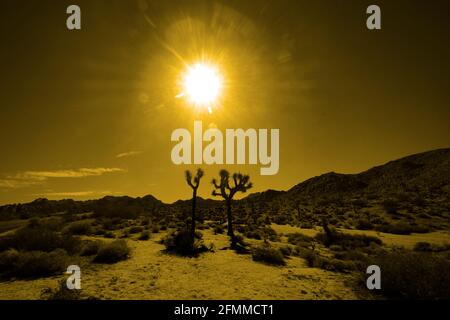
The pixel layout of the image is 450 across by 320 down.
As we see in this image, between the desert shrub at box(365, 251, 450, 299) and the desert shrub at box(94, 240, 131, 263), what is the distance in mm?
10390

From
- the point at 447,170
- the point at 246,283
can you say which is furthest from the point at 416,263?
the point at 447,170

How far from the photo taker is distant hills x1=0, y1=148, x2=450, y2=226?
1572 inches

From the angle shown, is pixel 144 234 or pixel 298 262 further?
pixel 144 234

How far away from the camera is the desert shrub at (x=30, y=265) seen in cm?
903

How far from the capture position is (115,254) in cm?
1151

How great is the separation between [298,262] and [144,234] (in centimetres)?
1132

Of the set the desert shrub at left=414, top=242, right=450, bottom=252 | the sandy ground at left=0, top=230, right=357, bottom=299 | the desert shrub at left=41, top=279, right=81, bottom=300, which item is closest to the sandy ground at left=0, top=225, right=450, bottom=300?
the sandy ground at left=0, top=230, right=357, bottom=299

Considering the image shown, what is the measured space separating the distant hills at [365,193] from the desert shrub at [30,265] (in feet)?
91.7

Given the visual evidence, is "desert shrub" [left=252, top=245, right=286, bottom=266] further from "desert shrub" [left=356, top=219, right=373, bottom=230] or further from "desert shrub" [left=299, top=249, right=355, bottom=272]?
"desert shrub" [left=356, top=219, right=373, bottom=230]

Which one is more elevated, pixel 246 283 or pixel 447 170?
pixel 447 170

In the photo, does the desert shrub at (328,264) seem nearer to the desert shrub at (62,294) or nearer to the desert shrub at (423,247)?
the desert shrub at (423,247)

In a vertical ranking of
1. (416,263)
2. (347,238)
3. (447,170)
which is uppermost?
(447,170)
